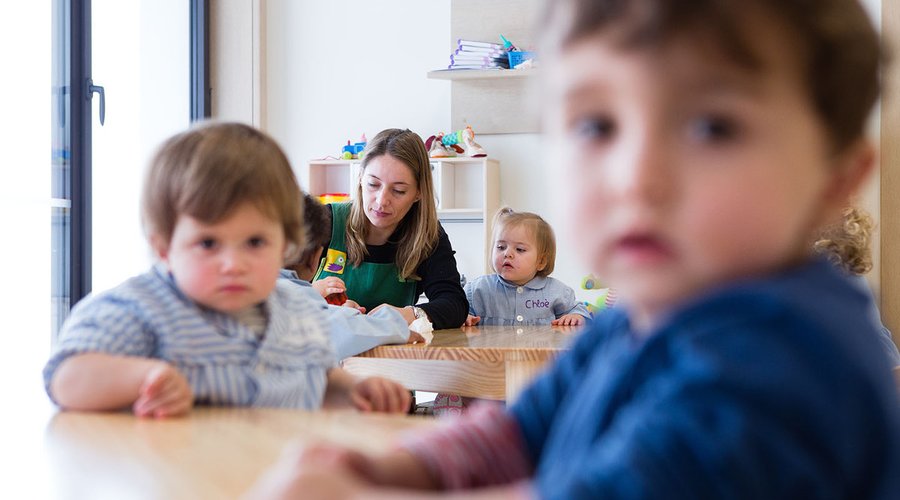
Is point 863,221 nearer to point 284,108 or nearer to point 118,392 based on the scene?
point 118,392

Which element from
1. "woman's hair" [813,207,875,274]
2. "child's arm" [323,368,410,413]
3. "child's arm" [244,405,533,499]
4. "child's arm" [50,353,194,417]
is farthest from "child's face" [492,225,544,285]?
"child's arm" [244,405,533,499]

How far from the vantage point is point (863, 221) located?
2.62 metres

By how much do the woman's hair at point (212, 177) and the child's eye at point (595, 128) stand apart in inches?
27.9

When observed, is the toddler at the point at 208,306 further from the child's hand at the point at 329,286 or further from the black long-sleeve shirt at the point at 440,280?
the black long-sleeve shirt at the point at 440,280

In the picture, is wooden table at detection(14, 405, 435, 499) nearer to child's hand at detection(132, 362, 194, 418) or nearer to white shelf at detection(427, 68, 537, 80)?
child's hand at detection(132, 362, 194, 418)

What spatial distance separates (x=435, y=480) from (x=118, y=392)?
0.53 m

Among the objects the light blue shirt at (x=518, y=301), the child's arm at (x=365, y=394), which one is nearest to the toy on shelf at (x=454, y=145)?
the light blue shirt at (x=518, y=301)

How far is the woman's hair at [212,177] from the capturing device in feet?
3.71

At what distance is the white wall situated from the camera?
5.31 metres

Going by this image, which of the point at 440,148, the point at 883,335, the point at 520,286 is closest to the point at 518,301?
the point at 520,286

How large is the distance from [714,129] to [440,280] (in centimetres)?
248

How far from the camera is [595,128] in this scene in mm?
497

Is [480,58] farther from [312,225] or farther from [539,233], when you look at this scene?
[312,225]

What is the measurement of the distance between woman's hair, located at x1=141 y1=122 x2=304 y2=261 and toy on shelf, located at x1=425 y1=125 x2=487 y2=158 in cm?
388
